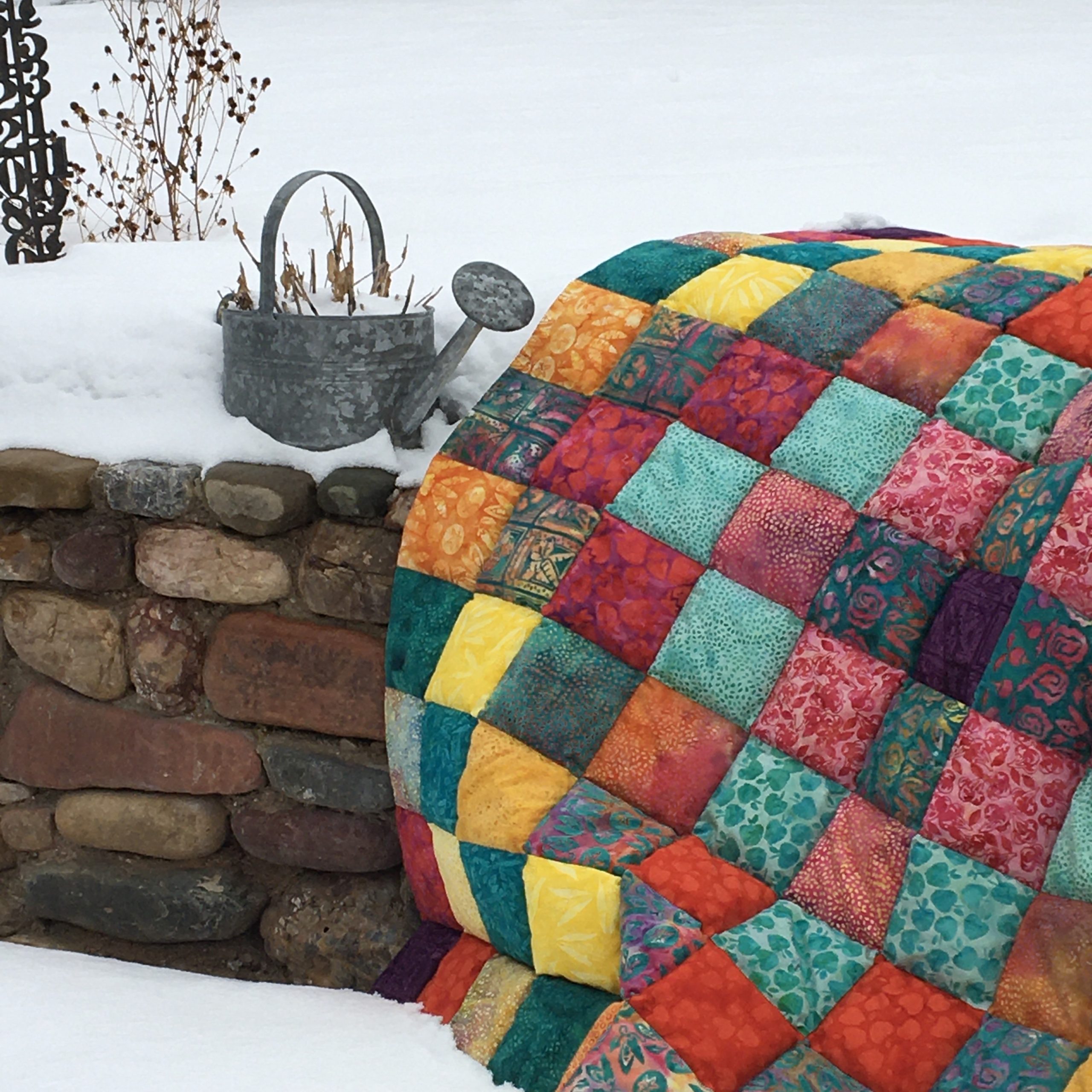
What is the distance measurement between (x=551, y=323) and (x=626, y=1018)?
1.03m

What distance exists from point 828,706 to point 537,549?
46 cm

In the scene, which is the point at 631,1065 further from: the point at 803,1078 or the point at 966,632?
the point at 966,632

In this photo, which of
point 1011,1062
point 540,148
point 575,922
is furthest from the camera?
point 540,148

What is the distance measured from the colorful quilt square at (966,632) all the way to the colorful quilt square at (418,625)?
25.7 inches

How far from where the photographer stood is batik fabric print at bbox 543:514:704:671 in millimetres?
1654

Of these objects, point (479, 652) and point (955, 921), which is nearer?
point (955, 921)

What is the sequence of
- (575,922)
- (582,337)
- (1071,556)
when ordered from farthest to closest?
(582,337) → (575,922) → (1071,556)

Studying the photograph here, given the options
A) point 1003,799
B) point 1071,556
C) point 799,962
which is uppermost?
point 1071,556

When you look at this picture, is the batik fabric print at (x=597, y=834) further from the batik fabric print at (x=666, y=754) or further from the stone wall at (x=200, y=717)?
the stone wall at (x=200, y=717)

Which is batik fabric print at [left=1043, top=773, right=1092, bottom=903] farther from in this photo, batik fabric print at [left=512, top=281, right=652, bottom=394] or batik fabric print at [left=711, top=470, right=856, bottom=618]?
batik fabric print at [left=512, top=281, right=652, bottom=394]

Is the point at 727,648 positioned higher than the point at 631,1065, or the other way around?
the point at 727,648

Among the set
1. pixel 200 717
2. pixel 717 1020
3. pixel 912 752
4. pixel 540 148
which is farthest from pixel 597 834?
pixel 540 148

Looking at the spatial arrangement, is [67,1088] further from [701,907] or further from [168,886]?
[701,907]

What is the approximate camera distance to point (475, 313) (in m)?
1.85
